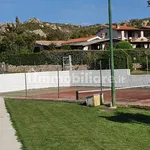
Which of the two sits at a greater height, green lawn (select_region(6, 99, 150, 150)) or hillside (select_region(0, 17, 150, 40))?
hillside (select_region(0, 17, 150, 40))

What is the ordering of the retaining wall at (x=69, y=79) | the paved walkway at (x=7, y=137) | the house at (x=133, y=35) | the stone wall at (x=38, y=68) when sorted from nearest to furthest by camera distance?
1. the paved walkway at (x=7, y=137)
2. the retaining wall at (x=69, y=79)
3. the stone wall at (x=38, y=68)
4. the house at (x=133, y=35)

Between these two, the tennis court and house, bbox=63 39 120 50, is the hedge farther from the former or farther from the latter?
house, bbox=63 39 120 50

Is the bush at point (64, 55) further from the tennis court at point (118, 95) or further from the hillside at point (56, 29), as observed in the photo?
the hillside at point (56, 29)

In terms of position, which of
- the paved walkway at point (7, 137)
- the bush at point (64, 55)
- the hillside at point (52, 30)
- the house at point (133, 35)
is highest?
the hillside at point (52, 30)

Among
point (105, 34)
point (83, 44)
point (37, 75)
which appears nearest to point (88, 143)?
point (37, 75)

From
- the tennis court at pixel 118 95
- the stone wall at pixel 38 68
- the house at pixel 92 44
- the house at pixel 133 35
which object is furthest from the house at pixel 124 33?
the tennis court at pixel 118 95

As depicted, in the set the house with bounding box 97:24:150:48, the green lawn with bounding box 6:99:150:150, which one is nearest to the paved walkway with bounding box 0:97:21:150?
the green lawn with bounding box 6:99:150:150

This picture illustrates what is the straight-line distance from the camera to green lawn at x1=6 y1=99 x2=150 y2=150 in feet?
29.2

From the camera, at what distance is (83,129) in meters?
11.0

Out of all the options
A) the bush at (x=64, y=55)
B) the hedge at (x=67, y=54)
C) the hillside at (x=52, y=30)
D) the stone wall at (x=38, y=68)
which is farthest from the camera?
the hillside at (x=52, y=30)

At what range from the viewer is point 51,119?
13305mm

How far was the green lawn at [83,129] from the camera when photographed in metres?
8.91

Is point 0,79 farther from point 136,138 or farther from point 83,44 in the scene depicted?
point 83,44

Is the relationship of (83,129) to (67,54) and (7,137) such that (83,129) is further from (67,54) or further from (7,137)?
(67,54)
